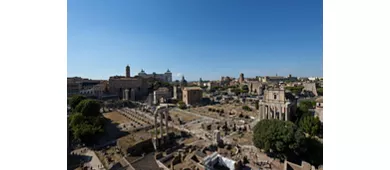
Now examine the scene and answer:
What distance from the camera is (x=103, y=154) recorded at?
7.27 metres

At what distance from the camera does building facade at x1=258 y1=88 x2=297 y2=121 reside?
377 inches

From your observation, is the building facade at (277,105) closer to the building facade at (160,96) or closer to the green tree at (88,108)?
the green tree at (88,108)

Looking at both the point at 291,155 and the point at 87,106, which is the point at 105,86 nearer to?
the point at 87,106

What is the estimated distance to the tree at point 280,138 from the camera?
570 cm

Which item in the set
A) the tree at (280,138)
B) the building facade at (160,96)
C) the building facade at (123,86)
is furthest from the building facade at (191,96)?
the tree at (280,138)

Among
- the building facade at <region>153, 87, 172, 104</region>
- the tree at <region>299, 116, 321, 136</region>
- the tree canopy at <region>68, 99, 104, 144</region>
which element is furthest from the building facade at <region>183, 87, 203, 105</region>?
the tree at <region>299, 116, 321, 136</region>

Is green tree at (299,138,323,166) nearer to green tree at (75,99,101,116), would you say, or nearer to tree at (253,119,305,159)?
tree at (253,119,305,159)

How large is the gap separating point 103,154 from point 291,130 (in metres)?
7.77

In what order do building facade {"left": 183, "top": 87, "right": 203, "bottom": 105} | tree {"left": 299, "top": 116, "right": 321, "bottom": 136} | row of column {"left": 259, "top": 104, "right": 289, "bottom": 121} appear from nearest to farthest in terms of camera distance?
1. tree {"left": 299, "top": 116, "right": 321, "bottom": 136}
2. row of column {"left": 259, "top": 104, "right": 289, "bottom": 121}
3. building facade {"left": 183, "top": 87, "right": 203, "bottom": 105}

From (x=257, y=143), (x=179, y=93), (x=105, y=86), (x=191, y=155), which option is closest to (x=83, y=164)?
(x=191, y=155)

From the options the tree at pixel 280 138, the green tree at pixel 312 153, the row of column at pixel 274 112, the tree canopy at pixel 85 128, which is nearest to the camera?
the green tree at pixel 312 153

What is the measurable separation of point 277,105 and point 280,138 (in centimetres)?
453

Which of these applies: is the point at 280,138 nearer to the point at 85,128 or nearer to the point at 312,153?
the point at 312,153

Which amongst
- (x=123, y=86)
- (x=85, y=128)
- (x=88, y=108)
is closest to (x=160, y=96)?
(x=123, y=86)
